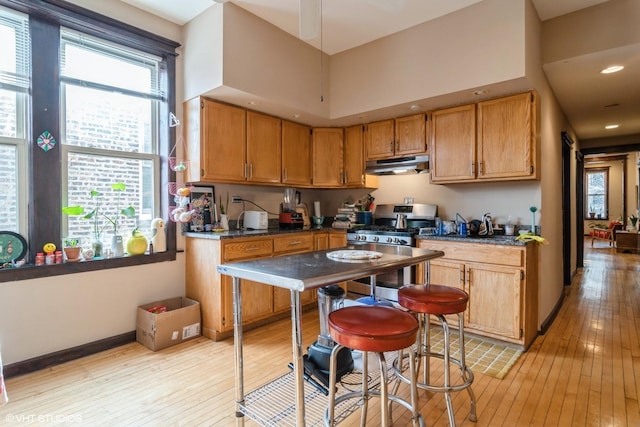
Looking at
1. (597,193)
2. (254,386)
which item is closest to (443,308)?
(254,386)

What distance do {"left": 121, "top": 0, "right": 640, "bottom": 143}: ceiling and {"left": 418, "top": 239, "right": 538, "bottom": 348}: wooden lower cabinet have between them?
1.89 metres

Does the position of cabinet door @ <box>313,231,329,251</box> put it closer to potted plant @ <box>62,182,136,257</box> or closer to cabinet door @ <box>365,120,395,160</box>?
cabinet door @ <box>365,120,395,160</box>

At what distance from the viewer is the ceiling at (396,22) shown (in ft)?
9.61

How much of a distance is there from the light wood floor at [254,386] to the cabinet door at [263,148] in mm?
1611

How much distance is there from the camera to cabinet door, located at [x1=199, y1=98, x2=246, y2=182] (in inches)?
124

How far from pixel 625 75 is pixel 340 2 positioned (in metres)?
3.05

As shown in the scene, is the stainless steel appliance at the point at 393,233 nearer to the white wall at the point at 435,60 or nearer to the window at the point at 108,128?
the white wall at the point at 435,60

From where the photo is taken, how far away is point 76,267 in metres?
2.68

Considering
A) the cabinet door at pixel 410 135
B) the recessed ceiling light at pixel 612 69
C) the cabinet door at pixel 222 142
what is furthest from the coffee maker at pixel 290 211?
the recessed ceiling light at pixel 612 69

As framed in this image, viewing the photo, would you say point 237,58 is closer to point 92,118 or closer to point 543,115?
point 92,118

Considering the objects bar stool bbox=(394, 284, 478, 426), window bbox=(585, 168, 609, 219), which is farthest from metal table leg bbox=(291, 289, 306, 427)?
window bbox=(585, 168, 609, 219)

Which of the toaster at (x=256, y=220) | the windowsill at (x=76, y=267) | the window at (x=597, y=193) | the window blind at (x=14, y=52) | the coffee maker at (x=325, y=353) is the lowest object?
the coffee maker at (x=325, y=353)

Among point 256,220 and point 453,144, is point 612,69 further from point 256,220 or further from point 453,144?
point 256,220

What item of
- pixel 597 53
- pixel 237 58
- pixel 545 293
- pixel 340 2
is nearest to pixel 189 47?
pixel 237 58
